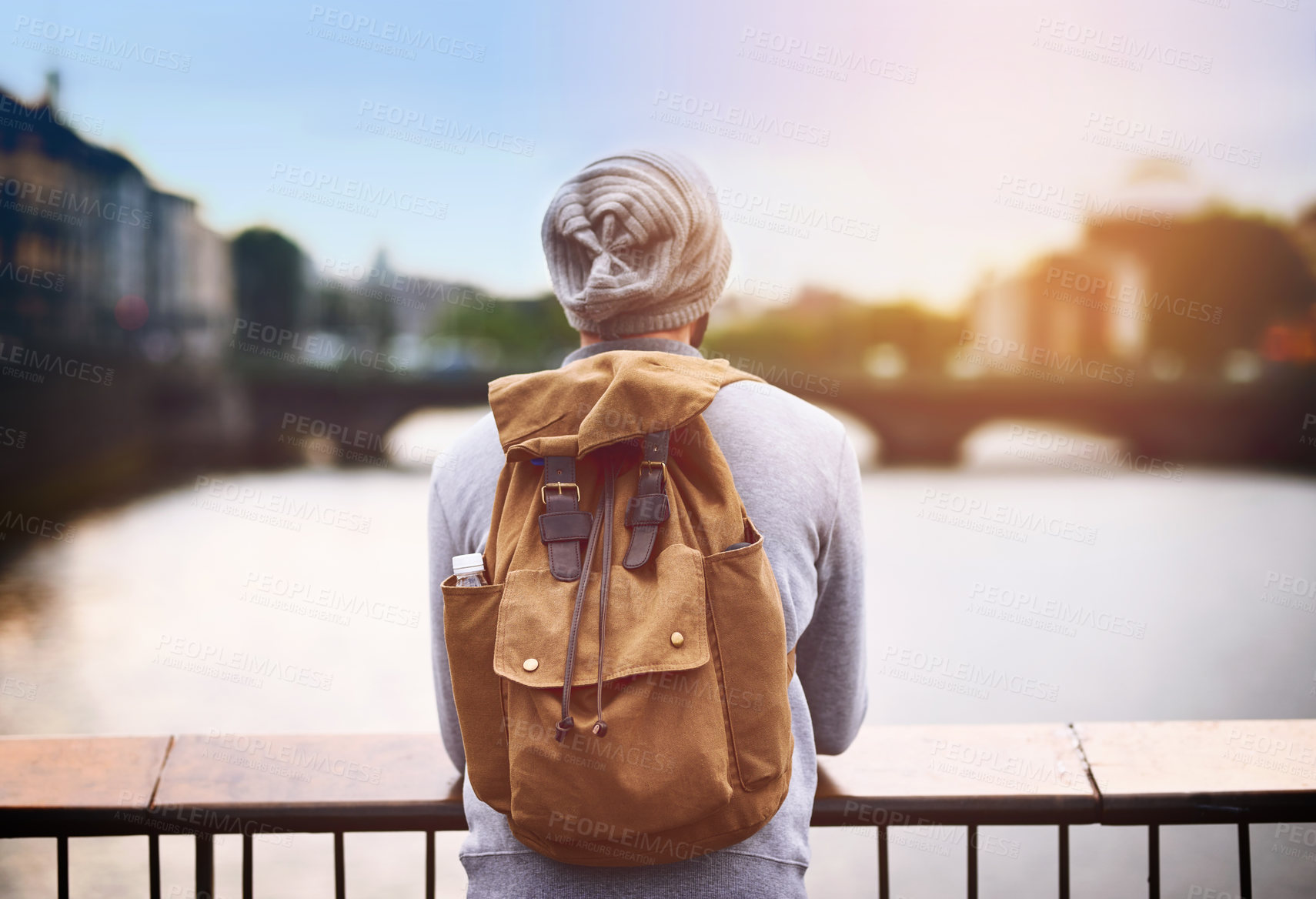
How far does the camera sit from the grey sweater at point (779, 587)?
3.74 ft

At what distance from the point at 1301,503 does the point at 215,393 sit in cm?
3337

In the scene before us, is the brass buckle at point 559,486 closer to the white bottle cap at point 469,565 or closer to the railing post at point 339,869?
the white bottle cap at point 469,565

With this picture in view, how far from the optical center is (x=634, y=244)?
1379 millimetres

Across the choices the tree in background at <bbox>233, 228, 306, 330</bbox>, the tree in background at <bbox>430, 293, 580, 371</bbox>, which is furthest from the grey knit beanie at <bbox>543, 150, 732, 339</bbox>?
the tree in background at <bbox>233, 228, 306, 330</bbox>

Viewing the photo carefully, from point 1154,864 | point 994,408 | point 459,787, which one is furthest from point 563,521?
point 994,408

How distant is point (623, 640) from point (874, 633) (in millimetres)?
17460

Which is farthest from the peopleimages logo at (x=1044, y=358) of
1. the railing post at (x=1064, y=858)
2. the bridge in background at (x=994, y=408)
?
the railing post at (x=1064, y=858)

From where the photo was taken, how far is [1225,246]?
142 ft

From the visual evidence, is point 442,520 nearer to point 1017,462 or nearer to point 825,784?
point 825,784

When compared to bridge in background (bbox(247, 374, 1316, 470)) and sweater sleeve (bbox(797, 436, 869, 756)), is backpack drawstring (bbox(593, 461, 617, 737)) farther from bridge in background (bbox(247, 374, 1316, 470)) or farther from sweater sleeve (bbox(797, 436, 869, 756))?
bridge in background (bbox(247, 374, 1316, 470))

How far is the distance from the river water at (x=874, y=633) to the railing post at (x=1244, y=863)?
493cm

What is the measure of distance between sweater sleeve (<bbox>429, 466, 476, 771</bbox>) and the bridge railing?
0.16 metres

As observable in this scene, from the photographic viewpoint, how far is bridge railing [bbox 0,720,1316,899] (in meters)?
1.56

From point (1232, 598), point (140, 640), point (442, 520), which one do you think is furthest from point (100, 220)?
point (442, 520)
